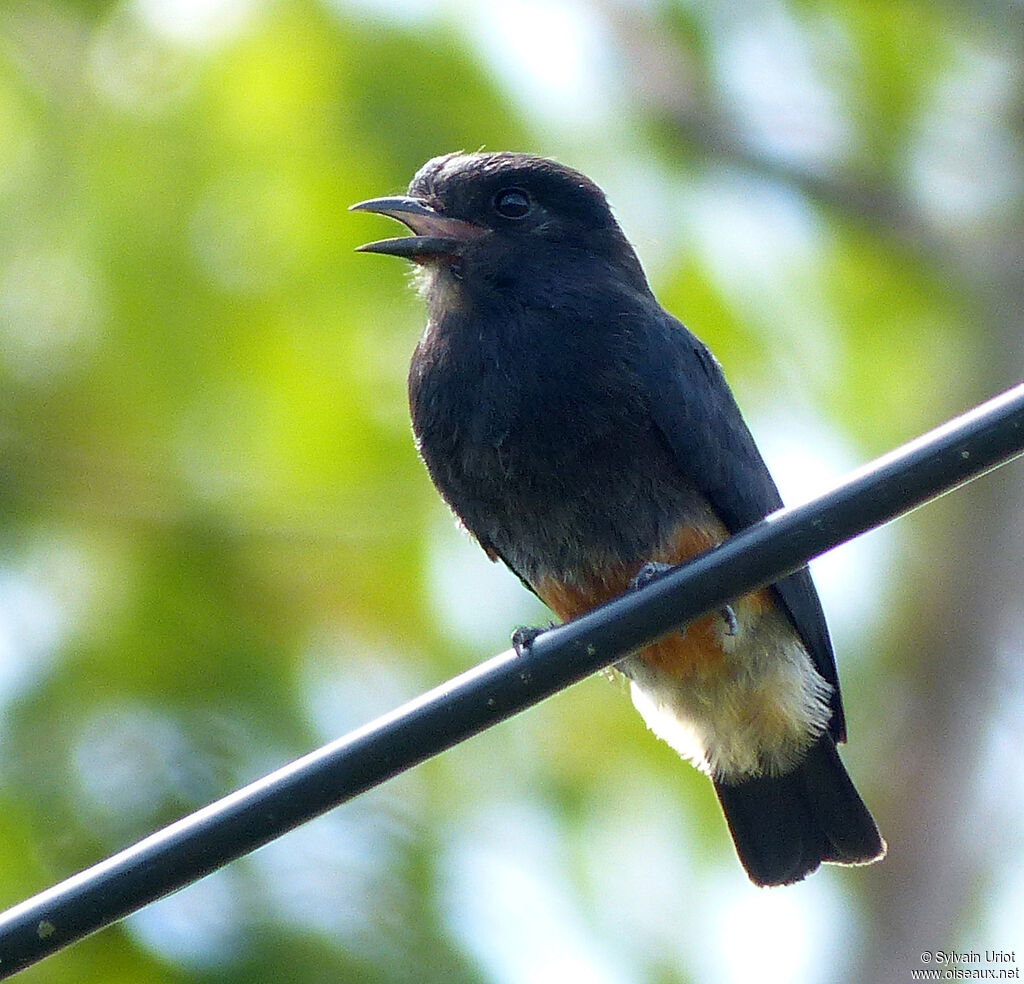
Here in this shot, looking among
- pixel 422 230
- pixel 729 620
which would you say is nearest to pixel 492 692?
pixel 729 620

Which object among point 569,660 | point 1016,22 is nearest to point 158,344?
point 569,660

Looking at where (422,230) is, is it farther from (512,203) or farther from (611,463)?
(611,463)

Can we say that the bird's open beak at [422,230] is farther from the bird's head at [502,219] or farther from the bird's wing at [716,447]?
the bird's wing at [716,447]

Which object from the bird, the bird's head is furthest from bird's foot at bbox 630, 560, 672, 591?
the bird's head

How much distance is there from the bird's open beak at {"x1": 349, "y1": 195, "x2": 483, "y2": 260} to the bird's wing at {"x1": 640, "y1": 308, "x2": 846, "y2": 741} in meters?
0.57

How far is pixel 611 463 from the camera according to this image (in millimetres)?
4367

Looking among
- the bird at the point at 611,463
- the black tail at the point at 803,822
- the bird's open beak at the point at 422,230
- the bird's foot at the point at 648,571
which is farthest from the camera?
the black tail at the point at 803,822

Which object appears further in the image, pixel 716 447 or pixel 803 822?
pixel 803 822

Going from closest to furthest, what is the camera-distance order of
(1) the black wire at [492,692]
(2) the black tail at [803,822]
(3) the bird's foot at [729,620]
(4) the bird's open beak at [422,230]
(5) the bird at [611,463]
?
1. (1) the black wire at [492,692]
2. (5) the bird at [611,463]
3. (3) the bird's foot at [729,620]
4. (4) the bird's open beak at [422,230]
5. (2) the black tail at [803,822]

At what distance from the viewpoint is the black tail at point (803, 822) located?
16.0 feet

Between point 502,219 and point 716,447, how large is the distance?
0.91 metres

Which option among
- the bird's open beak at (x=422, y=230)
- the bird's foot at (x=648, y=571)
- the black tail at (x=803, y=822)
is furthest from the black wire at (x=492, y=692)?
the black tail at (x=803, y=822)

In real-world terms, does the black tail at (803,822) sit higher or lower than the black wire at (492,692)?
higher

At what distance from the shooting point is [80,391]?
21.2ft
